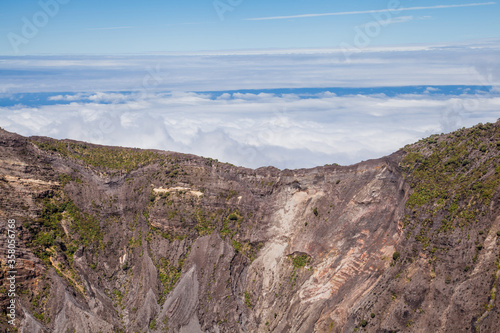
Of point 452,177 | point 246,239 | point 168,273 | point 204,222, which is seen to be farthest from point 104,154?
point 452,177

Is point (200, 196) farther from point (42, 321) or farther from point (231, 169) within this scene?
point (42, 321)

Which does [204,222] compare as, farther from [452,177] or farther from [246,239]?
[452,177]

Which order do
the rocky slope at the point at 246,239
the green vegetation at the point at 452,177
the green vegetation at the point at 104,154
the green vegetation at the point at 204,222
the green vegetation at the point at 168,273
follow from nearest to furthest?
1. the rocky slope at the point at 246,239
2. the green vegetation at the point at 452,177
3. the green vegetation at the point at 168,273
4. the green vegetation at the point at 204,222
5. the green vegetation at the point at 104,154

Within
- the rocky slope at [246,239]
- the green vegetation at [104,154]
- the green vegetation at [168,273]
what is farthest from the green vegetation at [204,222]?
the green vegetation at [104,154]

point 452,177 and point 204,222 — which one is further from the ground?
point 452,177

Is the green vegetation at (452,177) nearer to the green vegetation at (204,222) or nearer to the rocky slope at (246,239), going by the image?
the rocky slope at (246,239)

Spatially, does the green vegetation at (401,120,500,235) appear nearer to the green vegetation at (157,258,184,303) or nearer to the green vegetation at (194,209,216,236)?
the green vegetation at (194,209,216,236)
